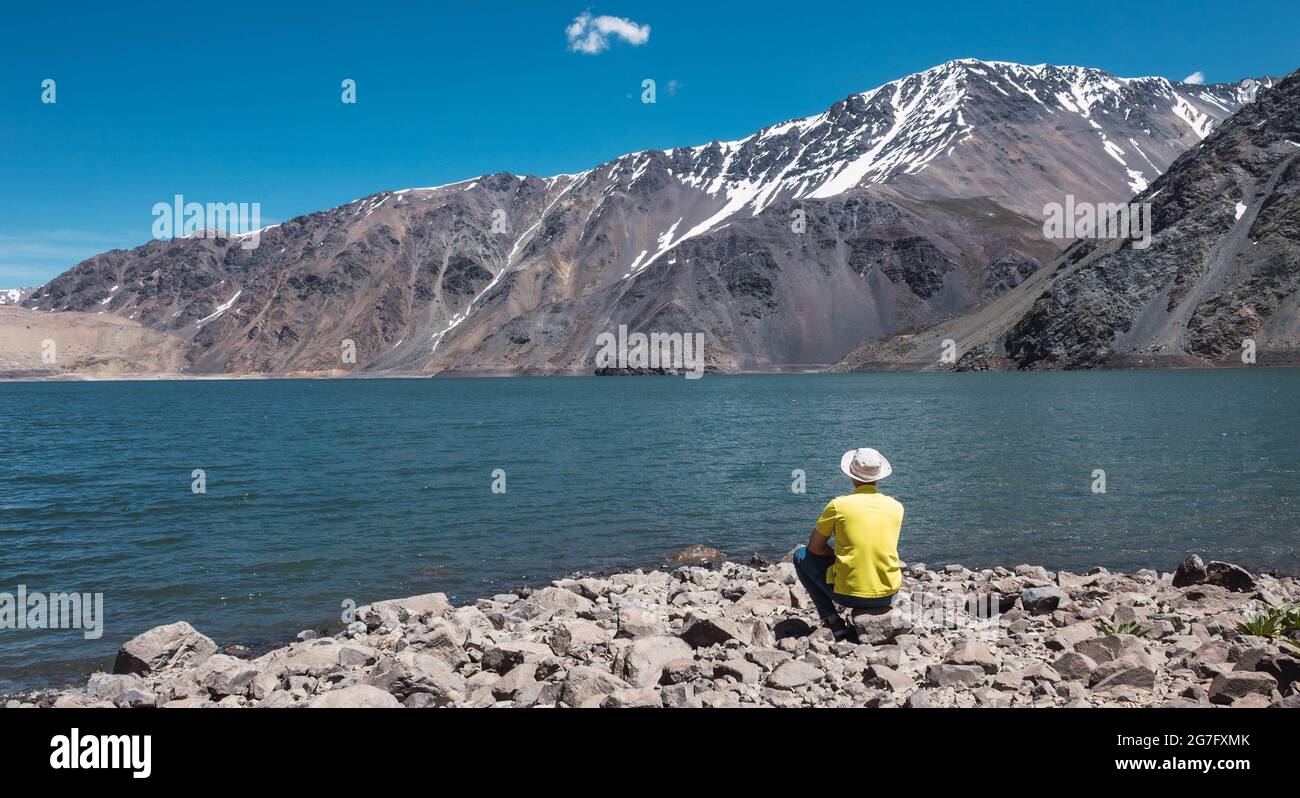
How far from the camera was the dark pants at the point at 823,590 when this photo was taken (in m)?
10.7

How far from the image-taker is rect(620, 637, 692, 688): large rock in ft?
32.6

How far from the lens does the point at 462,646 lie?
11547 millimetres

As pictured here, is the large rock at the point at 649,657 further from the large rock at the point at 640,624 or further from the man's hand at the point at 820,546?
the man's hand at the point at 820,546

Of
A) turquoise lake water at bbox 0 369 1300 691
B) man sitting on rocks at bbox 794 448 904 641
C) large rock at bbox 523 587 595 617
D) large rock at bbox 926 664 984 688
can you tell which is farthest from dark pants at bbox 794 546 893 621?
turquoise lake water at bbox 0 369 1300 691

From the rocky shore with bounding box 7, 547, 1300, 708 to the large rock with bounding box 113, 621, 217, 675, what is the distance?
0.09 feet

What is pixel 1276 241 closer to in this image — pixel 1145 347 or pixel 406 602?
pixel 1145 347

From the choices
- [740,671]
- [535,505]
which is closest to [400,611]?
[740,671]

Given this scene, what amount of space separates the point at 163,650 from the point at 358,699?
6.92m

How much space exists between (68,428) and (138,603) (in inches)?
2643

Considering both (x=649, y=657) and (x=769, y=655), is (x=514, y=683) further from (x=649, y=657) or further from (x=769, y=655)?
(x=769, y=655)


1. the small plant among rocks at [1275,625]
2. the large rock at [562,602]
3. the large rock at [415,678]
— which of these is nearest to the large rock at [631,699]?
the large rock at [415,678]
